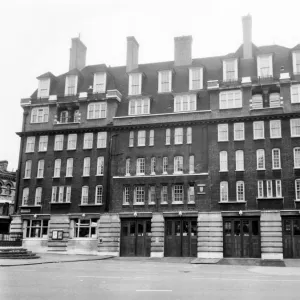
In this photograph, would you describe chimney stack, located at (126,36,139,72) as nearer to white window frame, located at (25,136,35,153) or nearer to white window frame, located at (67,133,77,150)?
white window frame, located at (67,133,77,150)

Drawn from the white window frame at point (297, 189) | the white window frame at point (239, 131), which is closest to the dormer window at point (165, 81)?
the white window frame at point (239, 131)

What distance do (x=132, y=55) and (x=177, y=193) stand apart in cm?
1909

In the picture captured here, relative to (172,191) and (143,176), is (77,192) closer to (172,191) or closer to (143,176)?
(143,176)

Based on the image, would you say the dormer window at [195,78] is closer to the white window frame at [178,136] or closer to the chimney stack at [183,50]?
the chimney stack at [183,50]

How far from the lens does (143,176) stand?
152ft

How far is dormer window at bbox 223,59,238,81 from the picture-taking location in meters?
46.7

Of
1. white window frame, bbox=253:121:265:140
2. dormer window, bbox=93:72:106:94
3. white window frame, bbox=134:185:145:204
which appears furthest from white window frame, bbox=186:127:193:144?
dormer window, bbox=93:72:106:94

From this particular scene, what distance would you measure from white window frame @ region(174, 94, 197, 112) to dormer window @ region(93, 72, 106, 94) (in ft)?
28.9

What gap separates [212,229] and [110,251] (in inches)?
412

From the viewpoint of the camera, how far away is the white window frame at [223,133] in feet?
147

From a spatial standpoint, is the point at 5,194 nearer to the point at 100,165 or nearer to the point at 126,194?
the point at 100,165

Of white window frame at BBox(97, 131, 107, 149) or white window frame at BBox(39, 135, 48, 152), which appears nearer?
white window frame at BBox(97, 131, 107, 149)

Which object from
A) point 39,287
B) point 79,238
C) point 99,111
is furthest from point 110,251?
point 39,287

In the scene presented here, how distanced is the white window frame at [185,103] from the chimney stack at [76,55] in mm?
15918
